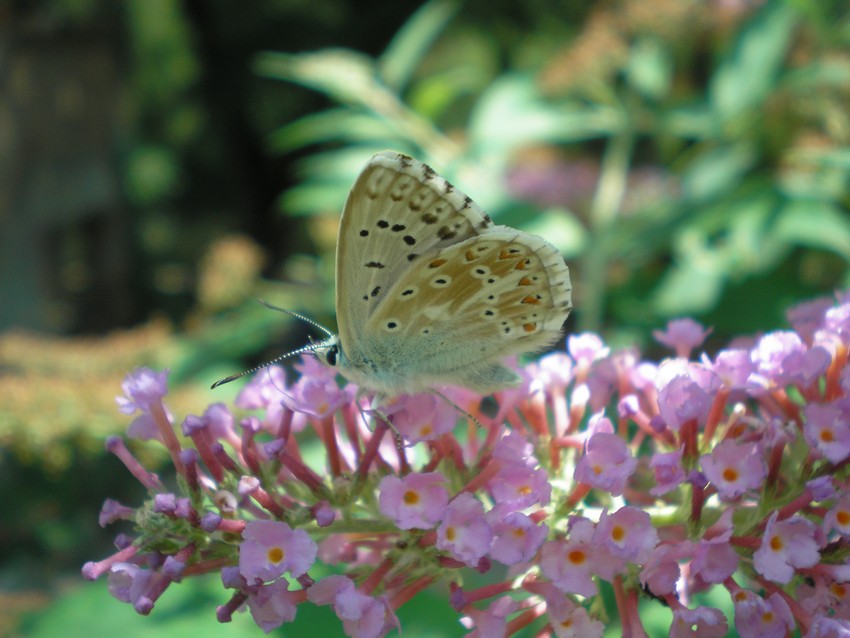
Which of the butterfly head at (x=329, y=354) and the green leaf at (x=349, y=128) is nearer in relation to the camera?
the butterfly head at (x=329, y=354)

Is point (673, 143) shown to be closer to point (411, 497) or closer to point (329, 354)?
point (329, 354)

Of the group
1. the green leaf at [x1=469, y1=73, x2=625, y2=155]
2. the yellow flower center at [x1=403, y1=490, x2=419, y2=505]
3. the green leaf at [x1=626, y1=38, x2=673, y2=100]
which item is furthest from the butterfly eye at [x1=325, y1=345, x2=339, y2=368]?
the green leaf at [x1=626, y1=38, x2=673, y2=100]

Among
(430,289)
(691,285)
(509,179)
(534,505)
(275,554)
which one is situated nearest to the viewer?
(275,554)

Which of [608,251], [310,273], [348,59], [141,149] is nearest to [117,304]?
[141,149]

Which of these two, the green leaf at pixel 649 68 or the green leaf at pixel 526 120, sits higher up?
the green leaf at pixel 649 68

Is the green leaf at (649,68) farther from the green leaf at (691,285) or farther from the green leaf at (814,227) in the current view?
the green leaf at (814,227)

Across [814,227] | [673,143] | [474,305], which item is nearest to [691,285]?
[814,227]

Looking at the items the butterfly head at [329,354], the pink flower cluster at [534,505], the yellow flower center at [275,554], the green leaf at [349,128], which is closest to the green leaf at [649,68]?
the green leaf at [349,128]

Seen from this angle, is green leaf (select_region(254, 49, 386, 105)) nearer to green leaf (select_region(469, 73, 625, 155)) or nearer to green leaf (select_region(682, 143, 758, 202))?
green leaf (select_region(469, 73, 625, 155))
